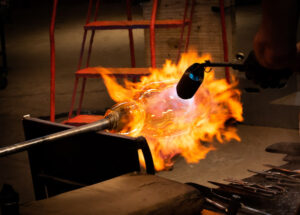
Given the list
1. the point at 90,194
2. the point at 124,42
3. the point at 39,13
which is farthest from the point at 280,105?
the point at 39,13

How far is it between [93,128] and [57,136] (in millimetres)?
183

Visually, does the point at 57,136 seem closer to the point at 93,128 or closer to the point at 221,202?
the point at 93,128

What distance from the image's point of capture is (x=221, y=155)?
481cm

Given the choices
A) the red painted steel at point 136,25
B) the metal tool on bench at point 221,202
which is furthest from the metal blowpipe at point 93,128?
the red painted steel at point 136,25

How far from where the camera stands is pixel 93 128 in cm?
220

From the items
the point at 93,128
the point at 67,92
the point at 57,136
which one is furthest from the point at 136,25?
the point at 67,92

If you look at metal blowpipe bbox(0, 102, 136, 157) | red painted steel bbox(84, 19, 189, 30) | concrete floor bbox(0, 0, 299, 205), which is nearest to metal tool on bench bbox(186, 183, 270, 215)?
metal blowpipe bbox(0, 102, 136, 157)

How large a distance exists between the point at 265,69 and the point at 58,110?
17.9 ft

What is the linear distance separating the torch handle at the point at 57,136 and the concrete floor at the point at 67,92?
201cm

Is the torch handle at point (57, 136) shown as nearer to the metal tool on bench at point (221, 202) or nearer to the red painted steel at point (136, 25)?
the metal tool on bench at point (221, 202)

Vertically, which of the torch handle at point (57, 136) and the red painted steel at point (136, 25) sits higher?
the red painted steel at point (136, 25)

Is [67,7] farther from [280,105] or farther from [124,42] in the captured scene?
[280,105]

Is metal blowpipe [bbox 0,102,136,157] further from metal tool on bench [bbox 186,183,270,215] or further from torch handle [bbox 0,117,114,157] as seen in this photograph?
metal tool on bench [bbox 186,183,270,215]

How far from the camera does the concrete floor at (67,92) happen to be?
4484mm
